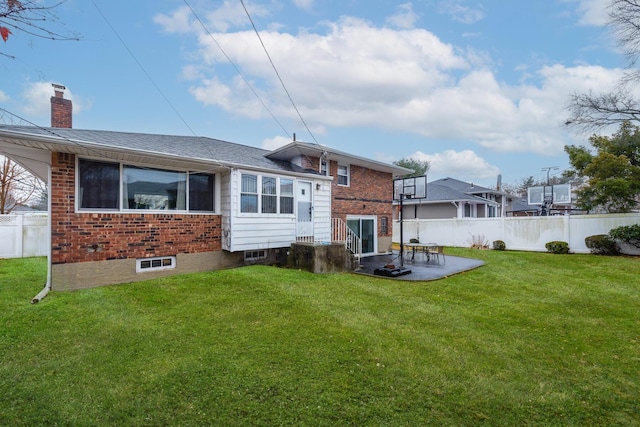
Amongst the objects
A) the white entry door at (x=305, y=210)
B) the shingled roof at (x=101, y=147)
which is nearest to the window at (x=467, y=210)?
the white entry door at (x=305, y=210)

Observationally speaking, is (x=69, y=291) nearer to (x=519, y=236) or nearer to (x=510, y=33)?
(x=510, y=33)

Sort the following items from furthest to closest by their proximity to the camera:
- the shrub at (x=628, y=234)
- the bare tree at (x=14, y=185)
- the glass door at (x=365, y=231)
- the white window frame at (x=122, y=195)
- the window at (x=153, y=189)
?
the bare tree at (x=14, y=185) → the glass door at (x=365, y=231) → the shrub at (x=628, y=234) → the window at (x=153, y=189) → the white window frame at (x=122, y=195)

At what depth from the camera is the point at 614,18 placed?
11.5 meters

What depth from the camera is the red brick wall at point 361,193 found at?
42.2 feet

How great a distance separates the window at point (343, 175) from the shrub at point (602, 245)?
1067 cm

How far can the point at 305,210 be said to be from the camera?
35.0 feet

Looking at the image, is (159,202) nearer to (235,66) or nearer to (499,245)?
(235,66)

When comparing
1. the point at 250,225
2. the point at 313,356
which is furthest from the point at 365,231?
the point at 313,356

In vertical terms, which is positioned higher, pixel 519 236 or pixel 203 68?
pixel 203 68

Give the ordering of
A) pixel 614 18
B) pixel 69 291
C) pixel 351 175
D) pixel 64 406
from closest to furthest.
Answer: pixel 64 406 → pixel 69 291 → pixel 614 18 → pixel 351 175

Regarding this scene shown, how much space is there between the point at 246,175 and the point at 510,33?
11.0 metres

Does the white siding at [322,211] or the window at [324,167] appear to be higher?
the window at [324,167]

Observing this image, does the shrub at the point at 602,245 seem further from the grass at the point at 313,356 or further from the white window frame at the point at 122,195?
the white window frame at the point at 122,195

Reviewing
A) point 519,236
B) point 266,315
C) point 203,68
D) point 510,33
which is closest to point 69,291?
point 266,315
